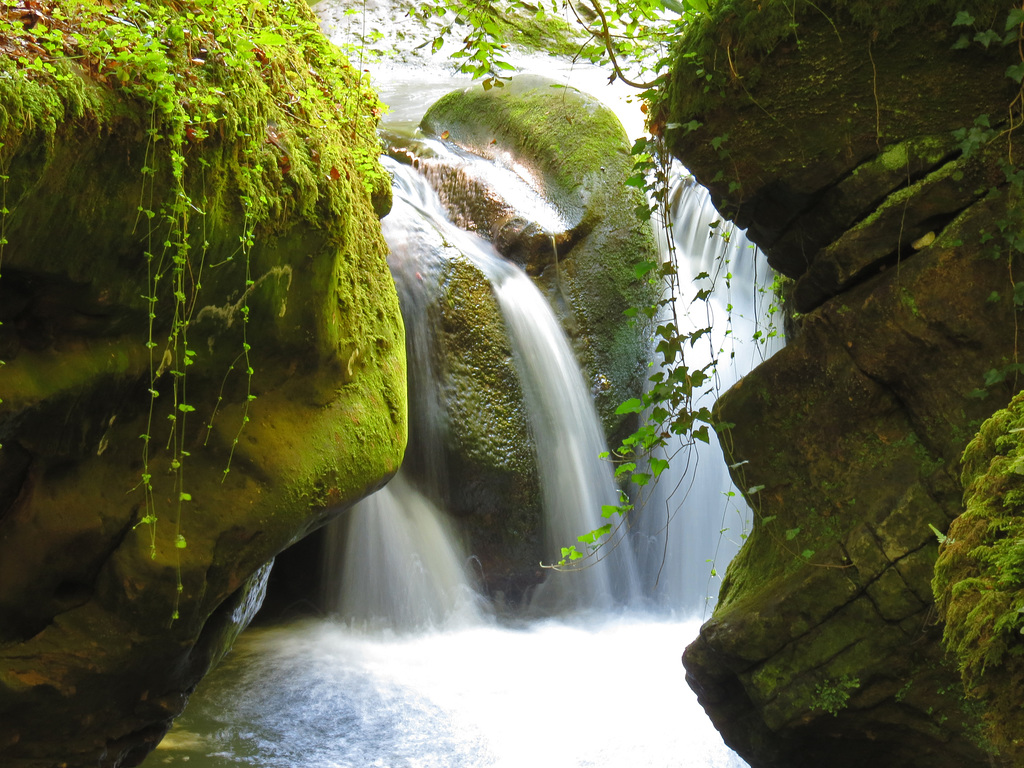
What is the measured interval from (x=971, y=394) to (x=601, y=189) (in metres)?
5.81

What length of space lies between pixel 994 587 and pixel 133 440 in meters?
2.83

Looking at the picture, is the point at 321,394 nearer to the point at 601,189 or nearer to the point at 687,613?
the point at 687,613

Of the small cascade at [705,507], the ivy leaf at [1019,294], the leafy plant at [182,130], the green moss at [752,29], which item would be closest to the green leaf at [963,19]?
the green moss at [752,29]

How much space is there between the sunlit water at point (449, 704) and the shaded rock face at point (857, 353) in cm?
107

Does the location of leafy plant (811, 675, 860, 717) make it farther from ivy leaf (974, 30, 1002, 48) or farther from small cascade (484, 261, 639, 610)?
small cascade (484, 261, 639, 610)

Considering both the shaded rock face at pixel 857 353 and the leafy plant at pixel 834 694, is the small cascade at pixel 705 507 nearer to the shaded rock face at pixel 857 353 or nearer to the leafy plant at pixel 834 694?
the shaded rock face at pixel 857 353

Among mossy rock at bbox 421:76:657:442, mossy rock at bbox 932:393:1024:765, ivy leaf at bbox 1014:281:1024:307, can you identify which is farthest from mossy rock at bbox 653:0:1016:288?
mossy rock at bbox 421:76:657:442

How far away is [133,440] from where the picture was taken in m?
3.15

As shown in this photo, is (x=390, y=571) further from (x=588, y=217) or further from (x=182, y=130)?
(x=182, y=130)

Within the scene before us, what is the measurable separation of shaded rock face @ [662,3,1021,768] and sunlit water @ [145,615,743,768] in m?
1.07

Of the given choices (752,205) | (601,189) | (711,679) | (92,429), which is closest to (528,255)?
(601,189)

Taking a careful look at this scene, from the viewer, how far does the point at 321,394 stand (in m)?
3.50

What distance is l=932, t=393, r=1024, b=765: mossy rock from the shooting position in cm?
128

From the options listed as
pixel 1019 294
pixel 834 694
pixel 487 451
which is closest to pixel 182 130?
pixel 1019 294
